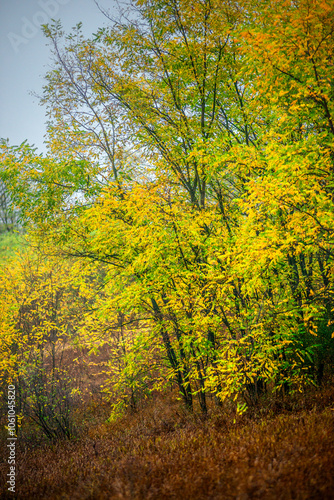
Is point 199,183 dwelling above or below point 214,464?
above

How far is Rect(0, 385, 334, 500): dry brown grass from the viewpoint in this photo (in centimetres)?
262

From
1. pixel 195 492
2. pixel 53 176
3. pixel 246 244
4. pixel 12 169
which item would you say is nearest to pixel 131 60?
pixel 53 176

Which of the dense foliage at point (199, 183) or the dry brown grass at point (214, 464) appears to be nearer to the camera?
the dry brown grass at point (214, 464)

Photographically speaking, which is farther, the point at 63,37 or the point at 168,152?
the point at 63,37

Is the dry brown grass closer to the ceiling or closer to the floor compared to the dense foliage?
closer to the floor

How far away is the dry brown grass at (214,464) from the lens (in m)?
2.62

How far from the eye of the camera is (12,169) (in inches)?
275

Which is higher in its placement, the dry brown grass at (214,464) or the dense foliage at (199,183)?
the dense foliage at (199,183)

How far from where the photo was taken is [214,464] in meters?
3.24

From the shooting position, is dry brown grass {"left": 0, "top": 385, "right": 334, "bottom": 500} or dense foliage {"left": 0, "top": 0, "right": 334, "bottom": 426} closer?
dry brown grass {"left": 0, "top": 385, "right": 334, "bottom": 500}

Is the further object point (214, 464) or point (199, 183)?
point (199, 183)

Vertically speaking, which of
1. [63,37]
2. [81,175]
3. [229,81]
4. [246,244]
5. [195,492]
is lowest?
[195,492]

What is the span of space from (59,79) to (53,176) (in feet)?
10.4

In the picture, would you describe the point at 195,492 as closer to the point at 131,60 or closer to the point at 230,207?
the point at 230,207
